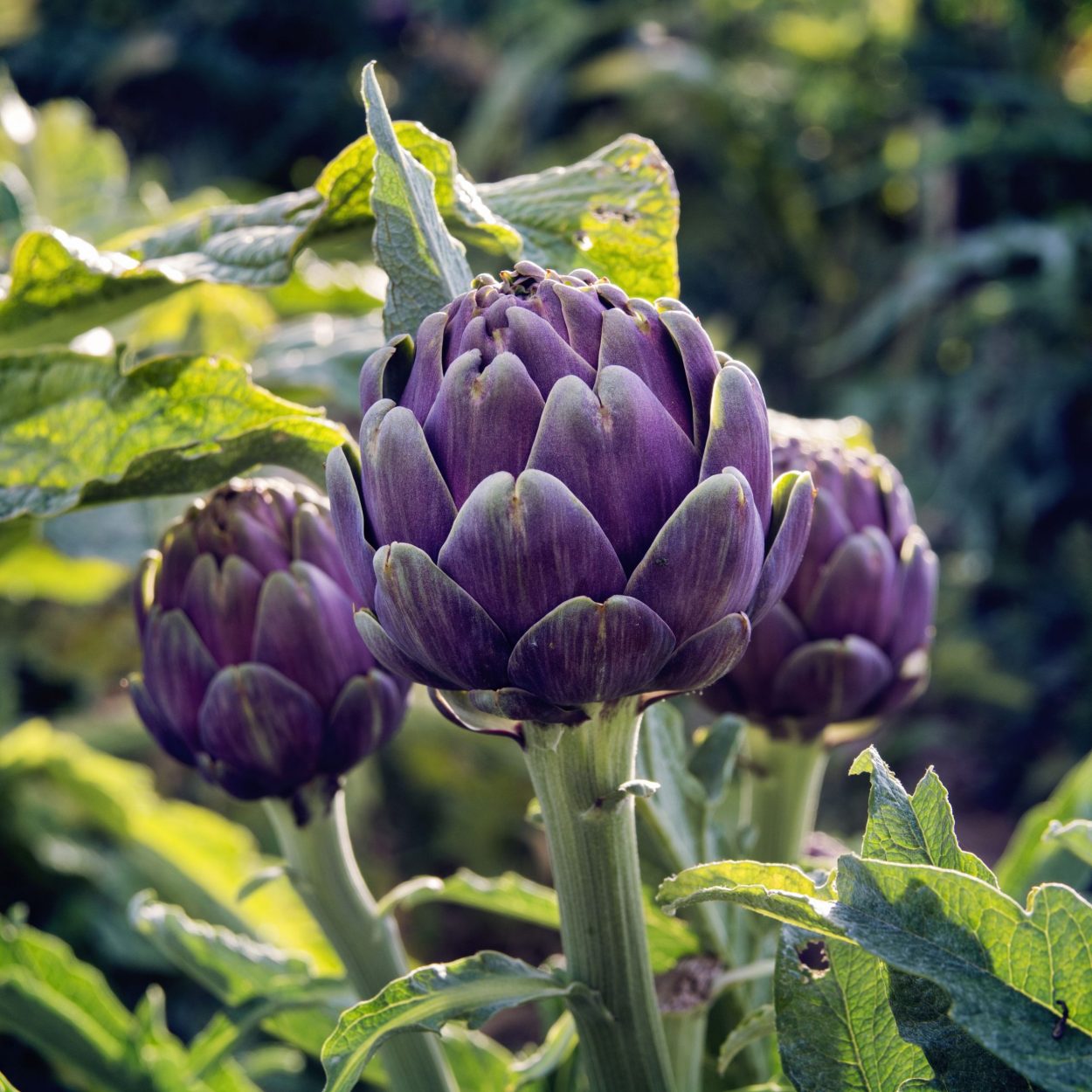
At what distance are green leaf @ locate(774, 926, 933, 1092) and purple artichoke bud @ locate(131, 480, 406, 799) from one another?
127 millimetres

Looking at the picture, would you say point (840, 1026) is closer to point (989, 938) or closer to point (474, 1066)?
point (989, 938)

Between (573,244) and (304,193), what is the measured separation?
3.1 inches

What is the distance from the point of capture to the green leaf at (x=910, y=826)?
0.81 ft

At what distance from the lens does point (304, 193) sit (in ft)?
1.20

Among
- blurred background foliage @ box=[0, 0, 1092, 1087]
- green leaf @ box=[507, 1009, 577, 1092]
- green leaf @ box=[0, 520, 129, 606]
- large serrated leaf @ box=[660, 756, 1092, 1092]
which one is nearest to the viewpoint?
large serrated leaf @ box=[660, 756, 1092, 1092]

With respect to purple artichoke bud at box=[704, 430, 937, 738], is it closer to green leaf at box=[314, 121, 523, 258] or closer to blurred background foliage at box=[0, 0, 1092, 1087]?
green leaf at box=[314, 121, 523, 258]

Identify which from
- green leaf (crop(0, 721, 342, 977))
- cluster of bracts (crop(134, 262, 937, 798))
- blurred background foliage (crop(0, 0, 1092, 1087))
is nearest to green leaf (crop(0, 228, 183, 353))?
cluster of bracts (crop(134, 262, 937, 798))

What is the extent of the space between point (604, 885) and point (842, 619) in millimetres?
135

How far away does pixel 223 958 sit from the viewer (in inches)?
15.4

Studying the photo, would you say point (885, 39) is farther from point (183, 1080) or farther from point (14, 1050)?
point (183, 1080)

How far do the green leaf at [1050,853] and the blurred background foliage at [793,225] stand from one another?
2.74 feet

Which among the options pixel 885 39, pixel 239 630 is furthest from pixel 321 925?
pixel 885 39

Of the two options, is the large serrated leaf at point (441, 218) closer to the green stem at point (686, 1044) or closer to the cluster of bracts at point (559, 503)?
the cluster of bracts at point (559, 503)

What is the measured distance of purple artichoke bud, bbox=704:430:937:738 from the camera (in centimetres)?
38
